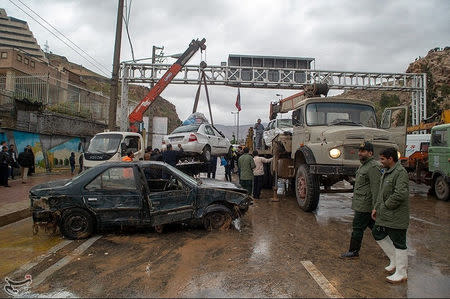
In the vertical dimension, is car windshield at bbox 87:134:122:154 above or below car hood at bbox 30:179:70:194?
above

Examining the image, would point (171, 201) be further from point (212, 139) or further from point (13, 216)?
point (212, 139)

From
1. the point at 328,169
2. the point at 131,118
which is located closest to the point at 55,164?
the point at 131,118

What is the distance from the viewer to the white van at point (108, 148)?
11148 millimetres

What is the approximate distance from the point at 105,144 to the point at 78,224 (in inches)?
239

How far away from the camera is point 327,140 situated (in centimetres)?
730

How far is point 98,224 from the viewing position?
598 cm

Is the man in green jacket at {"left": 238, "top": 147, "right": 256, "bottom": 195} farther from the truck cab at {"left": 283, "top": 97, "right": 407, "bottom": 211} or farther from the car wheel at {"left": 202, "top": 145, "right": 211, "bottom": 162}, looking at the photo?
the car wheel at {"left": 202, "top": 145, "right": 211, "bottom": 162}

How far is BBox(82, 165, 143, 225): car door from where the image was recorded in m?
5.93

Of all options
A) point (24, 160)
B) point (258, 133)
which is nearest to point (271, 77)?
point (258, 133)

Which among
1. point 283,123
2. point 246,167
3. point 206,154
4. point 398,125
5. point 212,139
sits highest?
point 283,123

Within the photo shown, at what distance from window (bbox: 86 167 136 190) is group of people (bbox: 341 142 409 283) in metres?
3.99

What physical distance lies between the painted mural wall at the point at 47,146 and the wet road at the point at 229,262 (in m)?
8.67

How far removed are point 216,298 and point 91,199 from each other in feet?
11.5

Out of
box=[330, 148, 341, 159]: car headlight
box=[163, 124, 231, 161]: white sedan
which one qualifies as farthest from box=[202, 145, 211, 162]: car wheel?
box=[330, 148, 341, 159]: car headlight
